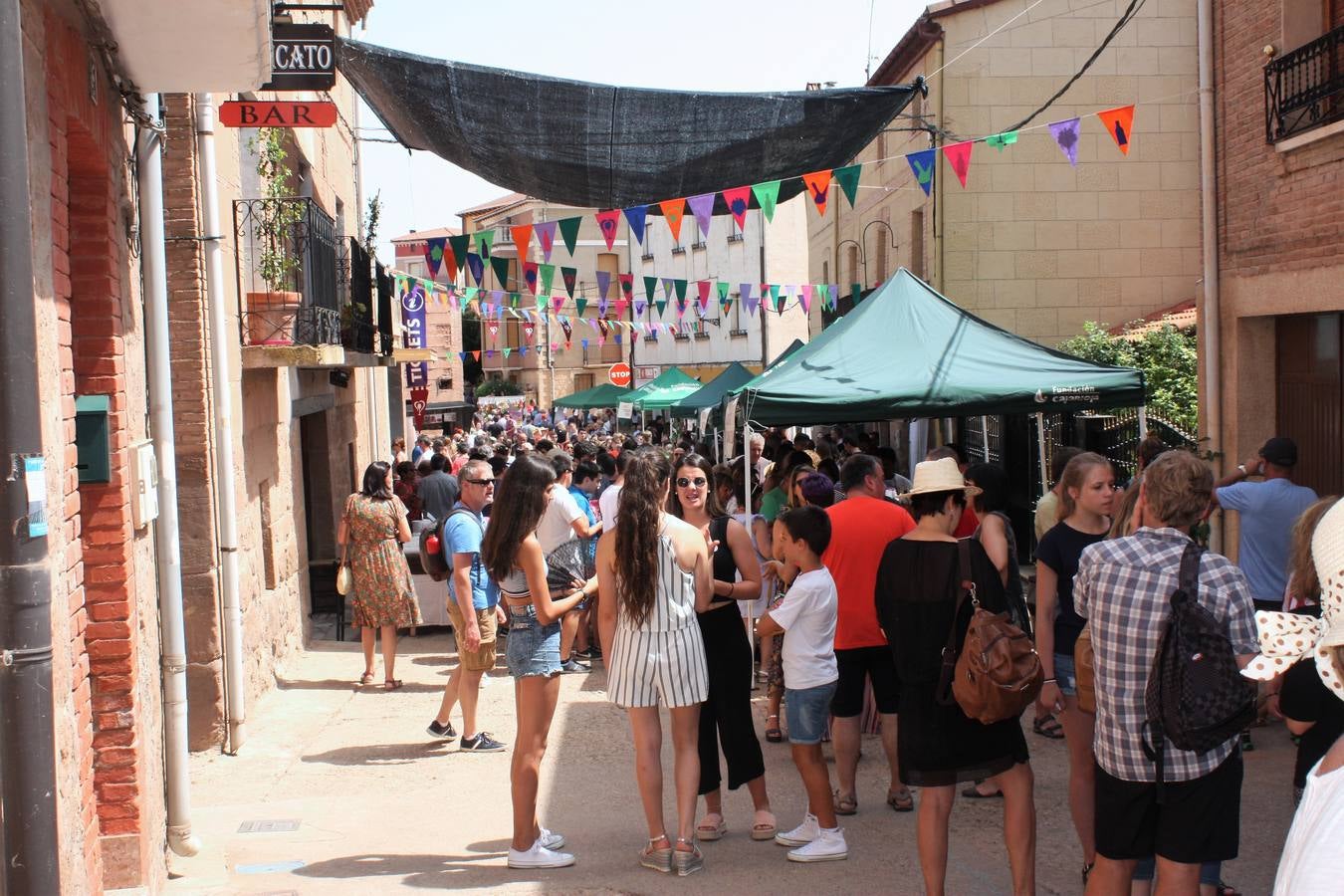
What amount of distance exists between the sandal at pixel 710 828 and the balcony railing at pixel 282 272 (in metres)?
5.39

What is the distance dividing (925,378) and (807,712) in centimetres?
362

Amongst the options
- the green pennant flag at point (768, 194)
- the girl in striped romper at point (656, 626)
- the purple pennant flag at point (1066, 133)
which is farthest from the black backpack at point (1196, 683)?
the purple pennant flag at point (1066, 133)

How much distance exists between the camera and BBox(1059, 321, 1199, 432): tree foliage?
14578mm

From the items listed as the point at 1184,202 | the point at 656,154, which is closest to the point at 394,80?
the point at 656,154

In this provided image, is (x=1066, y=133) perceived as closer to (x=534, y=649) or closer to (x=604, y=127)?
(x=604, y=127)

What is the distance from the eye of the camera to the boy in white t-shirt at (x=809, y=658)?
5.63 metres

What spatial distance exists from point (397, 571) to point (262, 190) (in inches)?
147

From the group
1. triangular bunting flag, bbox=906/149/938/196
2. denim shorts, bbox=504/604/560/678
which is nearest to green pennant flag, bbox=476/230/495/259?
triangular bunting flag, bbox=906/149/938/196

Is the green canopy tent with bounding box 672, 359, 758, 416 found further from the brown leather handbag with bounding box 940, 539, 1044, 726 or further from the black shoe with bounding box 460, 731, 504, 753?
the brown leather handbag with bounding box 940, 539, 1044, 726

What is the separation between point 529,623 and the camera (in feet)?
19.4

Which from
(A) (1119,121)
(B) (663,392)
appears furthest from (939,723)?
(B) (663,392)

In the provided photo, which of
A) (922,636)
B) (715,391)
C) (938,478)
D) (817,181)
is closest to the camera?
(922,636)

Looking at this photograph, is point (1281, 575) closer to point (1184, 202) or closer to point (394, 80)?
point (394, 80)

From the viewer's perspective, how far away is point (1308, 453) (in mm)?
9750
